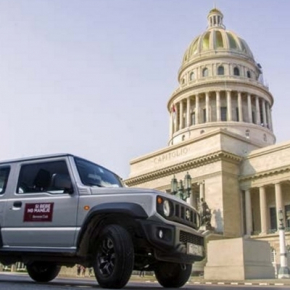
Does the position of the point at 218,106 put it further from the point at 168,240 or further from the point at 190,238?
the point at 168,240

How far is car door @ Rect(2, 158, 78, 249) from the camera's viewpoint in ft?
21.8

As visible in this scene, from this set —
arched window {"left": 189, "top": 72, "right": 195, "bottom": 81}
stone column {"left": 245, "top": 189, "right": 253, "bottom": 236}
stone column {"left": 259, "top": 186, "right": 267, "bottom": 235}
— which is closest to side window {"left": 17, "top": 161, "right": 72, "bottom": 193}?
stone column {"left": 259, "top": 186, "right": 267, "bottom": 235}

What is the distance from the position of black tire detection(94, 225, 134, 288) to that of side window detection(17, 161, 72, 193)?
1175mm

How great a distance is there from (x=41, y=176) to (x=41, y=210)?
76cm

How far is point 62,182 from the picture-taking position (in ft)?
21.7

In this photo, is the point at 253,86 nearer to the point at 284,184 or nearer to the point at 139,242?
the point at 284,184

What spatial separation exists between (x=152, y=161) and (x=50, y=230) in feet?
156

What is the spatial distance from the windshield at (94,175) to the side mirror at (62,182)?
1.05ft

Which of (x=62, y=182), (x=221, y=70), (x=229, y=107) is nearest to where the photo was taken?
(x=62, y=182)

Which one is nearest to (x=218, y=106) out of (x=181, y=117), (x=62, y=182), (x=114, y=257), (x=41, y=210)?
(x=181, y=117)

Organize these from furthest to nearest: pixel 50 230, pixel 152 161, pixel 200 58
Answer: pixel 200 58 < pixel 152 161 < pixel 50 230

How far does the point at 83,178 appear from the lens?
7078 mm

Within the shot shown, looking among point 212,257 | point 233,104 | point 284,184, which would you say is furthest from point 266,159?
point 212,257

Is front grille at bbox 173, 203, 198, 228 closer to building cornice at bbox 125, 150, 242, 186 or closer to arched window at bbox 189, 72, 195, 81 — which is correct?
building cornice at bbox 125, 150, 242, 186
